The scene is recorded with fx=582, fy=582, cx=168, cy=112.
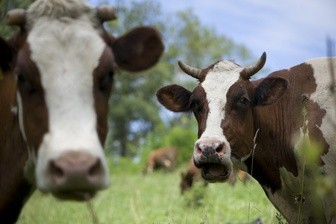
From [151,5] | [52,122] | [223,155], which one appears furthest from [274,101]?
[151,5]

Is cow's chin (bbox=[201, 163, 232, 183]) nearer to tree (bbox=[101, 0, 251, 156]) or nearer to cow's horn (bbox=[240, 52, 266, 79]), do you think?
cow's horn (bbox=[240, 52, 266, 79])

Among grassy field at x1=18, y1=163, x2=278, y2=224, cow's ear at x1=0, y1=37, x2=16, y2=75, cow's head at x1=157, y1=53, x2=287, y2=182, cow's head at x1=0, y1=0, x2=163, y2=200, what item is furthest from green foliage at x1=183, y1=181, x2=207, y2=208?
cow's ear at x1=0, y1=37, x2=16, y2=75

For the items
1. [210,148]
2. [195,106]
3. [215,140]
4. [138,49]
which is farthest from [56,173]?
[195,106]

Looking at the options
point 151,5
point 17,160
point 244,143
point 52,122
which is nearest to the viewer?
point 52,122

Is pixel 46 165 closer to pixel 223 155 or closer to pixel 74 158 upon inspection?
pixel 74 158

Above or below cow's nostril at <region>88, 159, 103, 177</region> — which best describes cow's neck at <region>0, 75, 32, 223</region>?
below

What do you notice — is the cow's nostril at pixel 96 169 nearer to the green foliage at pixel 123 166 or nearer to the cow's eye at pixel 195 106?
the cow's eye at pixel 195 106

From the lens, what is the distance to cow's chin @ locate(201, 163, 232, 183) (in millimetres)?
6242

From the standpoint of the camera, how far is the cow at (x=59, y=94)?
11.2 feet

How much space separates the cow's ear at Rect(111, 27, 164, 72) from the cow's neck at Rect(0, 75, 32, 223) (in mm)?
817

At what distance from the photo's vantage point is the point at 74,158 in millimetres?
3299

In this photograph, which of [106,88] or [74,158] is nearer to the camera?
[74,158]

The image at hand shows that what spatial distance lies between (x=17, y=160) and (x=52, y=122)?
0.90 metres

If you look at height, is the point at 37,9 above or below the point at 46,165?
above
